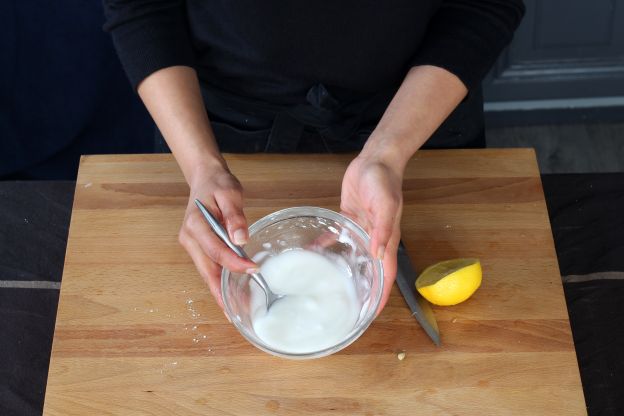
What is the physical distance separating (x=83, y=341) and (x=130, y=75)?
396mm

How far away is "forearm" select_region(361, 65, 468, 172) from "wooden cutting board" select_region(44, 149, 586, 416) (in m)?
0.09

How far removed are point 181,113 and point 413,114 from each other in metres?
0.33

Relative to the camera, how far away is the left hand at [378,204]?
904 millimetres

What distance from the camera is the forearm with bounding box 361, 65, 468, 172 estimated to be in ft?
3.34

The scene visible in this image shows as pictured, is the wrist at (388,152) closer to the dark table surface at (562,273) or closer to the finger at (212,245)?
the finger at (212,245)

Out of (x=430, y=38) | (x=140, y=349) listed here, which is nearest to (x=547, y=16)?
(x=430, y=38)

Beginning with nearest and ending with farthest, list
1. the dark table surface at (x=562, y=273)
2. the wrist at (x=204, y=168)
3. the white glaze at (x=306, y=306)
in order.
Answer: the white glaze at (x=306, y=306)
the wrist at (x=204, y=168)
the dark table surface at (x=562, y=273)

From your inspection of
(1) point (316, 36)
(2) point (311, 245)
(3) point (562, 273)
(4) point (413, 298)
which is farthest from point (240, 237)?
(3) point (562, 273)

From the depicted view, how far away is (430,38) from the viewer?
1.12 m

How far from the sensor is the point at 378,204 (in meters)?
0.93

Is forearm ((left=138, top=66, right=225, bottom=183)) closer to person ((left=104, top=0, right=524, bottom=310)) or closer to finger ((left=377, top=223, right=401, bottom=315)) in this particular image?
person ((left=104, top=0, right=524, bottom=310))

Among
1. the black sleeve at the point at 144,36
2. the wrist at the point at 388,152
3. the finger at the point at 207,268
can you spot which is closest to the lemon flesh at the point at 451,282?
the wrist at the point at 388,152

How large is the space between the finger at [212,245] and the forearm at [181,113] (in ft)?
0.38

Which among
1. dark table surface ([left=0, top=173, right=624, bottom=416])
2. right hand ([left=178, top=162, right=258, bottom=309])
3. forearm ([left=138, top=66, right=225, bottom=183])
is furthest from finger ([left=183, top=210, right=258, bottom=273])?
dark table surface ([left=0, top=173, right=624, bottom=416])
